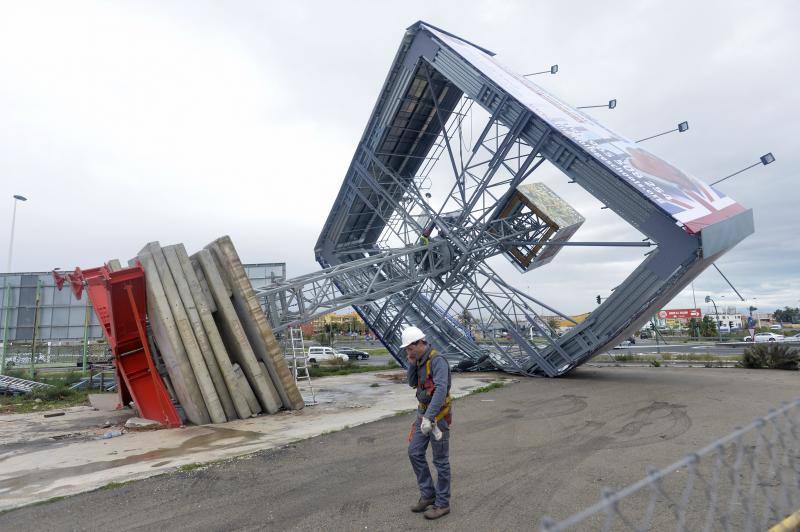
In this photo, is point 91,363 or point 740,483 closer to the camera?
point 740,483

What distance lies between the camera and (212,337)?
10820 millimetres

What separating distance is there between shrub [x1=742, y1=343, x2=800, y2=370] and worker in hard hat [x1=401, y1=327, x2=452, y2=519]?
19248 millimetres

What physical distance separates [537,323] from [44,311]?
22592 millimetres

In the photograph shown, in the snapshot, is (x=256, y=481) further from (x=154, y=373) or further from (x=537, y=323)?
(x=537, y=323)

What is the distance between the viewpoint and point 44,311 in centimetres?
2289

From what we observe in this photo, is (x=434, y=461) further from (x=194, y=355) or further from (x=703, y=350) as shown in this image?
(x=703, y=350)

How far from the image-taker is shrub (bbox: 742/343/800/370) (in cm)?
1814

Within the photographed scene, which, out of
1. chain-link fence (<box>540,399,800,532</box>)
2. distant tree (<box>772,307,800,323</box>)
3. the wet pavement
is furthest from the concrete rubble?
distant tree (<box>772,307,800,323</box>)

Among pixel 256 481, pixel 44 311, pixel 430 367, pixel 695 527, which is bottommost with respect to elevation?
pixel 695 527

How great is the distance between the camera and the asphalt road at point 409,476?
16.5ft

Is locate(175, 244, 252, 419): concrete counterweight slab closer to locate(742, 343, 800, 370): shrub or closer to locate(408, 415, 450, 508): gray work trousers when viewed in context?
locate(408, 415, 450, 508): gray work trousers

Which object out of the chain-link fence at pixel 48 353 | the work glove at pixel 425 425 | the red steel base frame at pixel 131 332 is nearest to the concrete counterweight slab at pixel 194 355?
the red steel base frame at pixel 131 332

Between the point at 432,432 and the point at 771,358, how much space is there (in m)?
19.6

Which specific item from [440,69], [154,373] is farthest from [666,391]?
[154,373]
